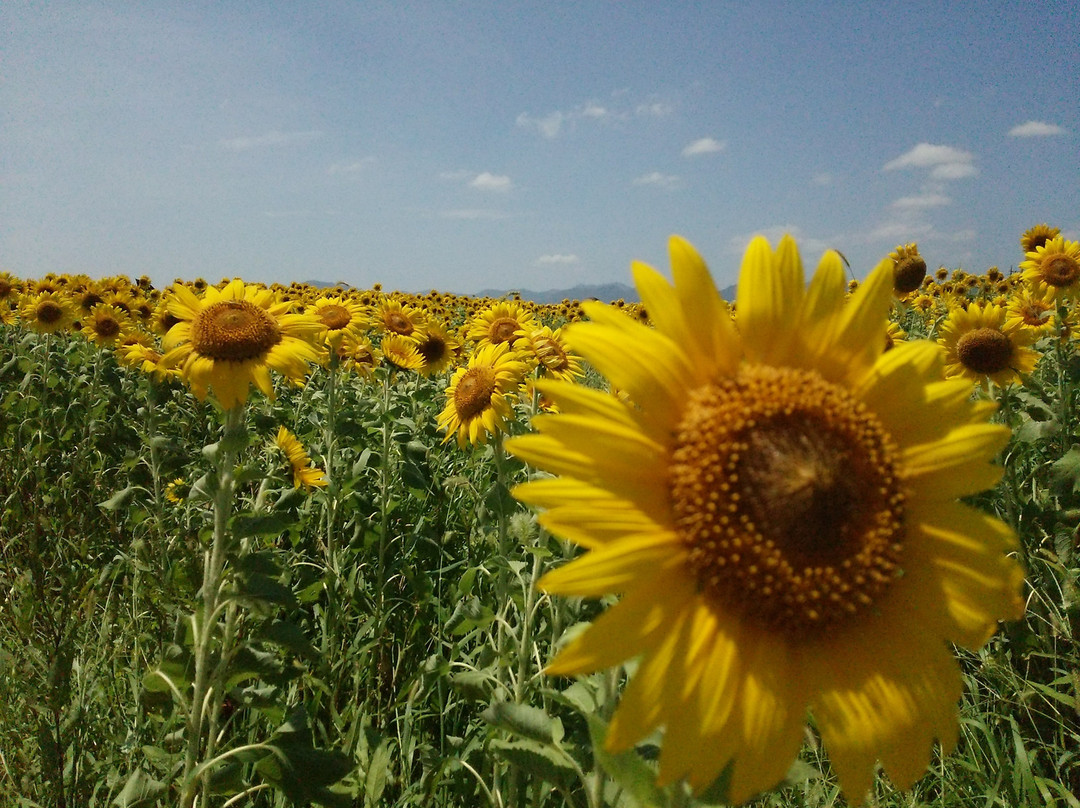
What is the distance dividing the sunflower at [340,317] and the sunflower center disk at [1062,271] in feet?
22.4

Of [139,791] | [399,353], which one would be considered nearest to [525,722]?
[139,791]

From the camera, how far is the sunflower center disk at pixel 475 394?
394cm

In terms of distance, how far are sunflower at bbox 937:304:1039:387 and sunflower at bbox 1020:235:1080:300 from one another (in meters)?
1.93

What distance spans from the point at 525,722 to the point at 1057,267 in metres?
7.76

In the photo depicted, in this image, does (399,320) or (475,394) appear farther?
(399,320)

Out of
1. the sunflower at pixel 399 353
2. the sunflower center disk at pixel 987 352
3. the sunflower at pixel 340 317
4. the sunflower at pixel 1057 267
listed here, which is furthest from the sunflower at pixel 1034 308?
the sunflower at pixel 340 317

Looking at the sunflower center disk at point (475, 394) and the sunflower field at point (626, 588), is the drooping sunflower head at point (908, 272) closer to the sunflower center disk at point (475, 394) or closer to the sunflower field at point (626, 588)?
the sunflower field at point (626, 588)

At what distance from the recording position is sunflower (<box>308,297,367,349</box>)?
5.61m

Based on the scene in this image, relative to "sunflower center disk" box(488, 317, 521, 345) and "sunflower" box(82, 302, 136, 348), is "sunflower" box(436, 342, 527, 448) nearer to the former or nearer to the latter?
"sunflower center disk" box(488, 317, 521, 345)

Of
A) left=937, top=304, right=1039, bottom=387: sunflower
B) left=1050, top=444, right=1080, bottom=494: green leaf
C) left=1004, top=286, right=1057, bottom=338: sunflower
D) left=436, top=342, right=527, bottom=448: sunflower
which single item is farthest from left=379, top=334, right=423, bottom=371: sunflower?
left=1004, top=286, right=1057, bottom=338: sunflower

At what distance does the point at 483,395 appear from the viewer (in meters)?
3.94

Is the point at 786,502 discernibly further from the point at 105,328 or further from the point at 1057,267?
the point at 105,328

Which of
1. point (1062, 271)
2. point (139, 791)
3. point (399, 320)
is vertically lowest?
point (139, 791)

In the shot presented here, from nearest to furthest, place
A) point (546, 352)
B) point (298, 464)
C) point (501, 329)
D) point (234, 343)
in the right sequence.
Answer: point (234, 343) → point (546, 352) → point (298, 464) → point (501, 329)
